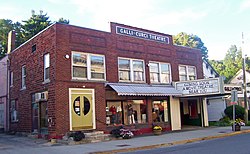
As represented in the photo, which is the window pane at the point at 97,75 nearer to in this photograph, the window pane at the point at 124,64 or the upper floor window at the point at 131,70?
the upper floor window at the point at 131,70

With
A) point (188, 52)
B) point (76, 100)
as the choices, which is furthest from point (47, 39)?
point (188, 52)

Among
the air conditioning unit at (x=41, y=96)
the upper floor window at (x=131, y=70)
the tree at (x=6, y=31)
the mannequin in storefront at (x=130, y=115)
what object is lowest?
the mannequin in storefront at (x=130, y=115)

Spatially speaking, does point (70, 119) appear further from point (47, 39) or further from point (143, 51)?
point (143, 51)

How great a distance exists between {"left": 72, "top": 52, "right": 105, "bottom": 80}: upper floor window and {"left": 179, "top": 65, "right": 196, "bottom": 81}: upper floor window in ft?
29.0

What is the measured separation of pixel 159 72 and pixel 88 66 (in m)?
6.97

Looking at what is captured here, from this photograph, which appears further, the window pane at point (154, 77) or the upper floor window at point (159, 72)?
the upper floor window at point (159, 72)

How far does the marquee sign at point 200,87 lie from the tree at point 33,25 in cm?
2033

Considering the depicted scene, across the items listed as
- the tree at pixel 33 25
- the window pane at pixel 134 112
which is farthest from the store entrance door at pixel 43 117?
the tree at pixel 33 25

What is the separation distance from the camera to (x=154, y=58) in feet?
76.8

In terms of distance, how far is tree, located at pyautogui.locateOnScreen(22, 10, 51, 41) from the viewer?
1414 inches

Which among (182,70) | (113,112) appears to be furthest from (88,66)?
(182,70)

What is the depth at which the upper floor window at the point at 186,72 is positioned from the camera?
84.9 feet

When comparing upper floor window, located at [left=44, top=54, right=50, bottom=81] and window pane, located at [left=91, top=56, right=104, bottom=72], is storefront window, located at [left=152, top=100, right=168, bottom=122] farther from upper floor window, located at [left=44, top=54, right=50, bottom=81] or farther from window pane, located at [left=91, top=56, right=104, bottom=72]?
upper floor window, located at [left=44, top=54, right=50, bottom=81]

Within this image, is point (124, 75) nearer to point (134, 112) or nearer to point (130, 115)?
point (134, 112)
